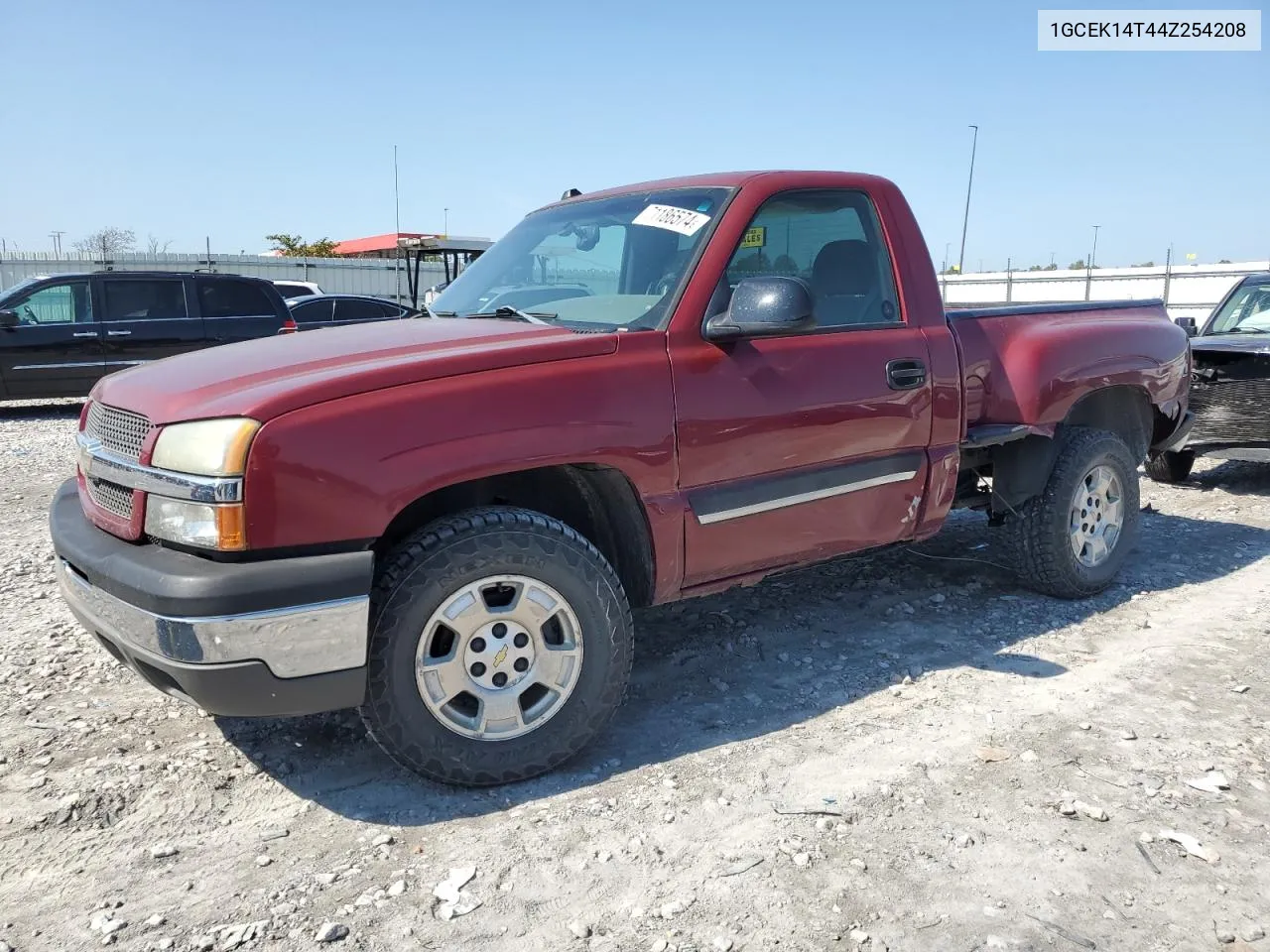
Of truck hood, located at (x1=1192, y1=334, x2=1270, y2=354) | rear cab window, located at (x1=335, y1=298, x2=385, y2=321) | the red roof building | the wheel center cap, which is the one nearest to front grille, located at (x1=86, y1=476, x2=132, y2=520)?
the wheel center cap

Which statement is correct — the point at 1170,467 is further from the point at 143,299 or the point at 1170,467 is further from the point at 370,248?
the point at 370,248

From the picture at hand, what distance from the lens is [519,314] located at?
11.7ft

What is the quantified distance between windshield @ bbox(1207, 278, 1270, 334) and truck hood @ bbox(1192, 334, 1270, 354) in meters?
0.39

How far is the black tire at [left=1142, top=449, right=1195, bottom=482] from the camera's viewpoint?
771 cm

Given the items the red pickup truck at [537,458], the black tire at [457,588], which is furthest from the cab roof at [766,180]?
the black tire at [457,588]

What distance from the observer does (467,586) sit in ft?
9.31

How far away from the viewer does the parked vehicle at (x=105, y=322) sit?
36.7 ft

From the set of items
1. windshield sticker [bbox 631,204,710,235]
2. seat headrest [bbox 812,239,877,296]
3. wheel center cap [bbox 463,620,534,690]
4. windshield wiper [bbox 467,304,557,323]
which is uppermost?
windshield sticker [bbox 631,204,710,235]

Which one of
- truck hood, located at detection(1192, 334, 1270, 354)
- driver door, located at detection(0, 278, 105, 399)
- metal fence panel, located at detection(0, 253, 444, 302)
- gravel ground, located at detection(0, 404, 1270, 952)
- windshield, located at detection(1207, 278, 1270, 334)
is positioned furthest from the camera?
metal fence panel, located at detection(0, 253, 444, 302)

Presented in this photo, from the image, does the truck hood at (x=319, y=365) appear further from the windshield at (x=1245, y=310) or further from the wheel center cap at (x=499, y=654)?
the windshield at (x=1245, y=310)

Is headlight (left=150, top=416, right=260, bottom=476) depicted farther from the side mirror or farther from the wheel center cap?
the side mirror

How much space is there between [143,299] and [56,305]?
0.92 m

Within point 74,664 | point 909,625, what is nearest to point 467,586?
point 74,664

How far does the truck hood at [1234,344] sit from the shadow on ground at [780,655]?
5.91ft
